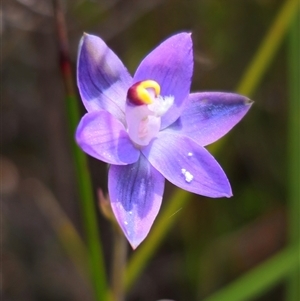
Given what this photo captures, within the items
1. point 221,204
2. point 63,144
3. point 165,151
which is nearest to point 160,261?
point 221,204

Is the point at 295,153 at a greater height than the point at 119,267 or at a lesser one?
greater

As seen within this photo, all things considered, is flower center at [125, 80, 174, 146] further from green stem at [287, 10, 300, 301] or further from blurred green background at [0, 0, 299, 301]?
blurred green background at [0, 0, 299, 301]

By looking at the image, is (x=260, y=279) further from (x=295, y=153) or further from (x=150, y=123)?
(x=150, y=123)

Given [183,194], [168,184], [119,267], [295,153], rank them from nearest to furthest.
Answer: [119,267] → [183,194] → [295,153] → [168,184]

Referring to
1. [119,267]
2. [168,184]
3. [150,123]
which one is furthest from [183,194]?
[168,184]

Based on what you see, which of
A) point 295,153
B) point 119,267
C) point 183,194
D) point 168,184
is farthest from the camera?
point 168,184

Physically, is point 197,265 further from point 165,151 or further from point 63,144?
point 165,151
